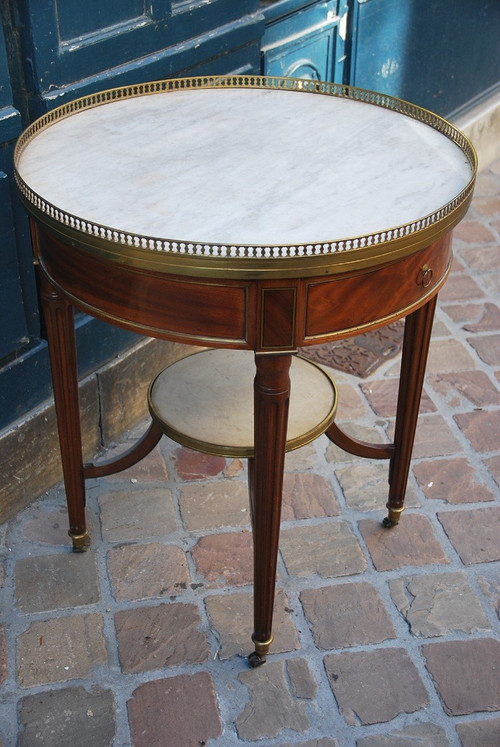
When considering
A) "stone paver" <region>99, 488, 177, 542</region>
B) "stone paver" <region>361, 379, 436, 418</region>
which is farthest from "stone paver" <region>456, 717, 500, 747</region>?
"stone paver" <region>361, 379, 436, 418</region>

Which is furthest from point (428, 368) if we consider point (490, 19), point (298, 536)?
point (490, 19)

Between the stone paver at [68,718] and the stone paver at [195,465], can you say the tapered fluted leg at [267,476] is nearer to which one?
the stone paver at [68,718]

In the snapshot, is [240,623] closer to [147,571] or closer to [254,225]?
[147,571]

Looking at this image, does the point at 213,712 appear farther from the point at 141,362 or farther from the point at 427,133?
the point at 427,133

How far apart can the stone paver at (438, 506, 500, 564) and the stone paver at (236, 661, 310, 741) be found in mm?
658

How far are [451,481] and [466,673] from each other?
735 millimetres

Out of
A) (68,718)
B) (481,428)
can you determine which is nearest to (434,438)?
(481,428)

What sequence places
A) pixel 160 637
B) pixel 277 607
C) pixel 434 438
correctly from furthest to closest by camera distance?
pixel 434 438 < pixel 277 607 < pixel 160 637

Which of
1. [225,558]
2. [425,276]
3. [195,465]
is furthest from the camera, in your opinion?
[195,465]

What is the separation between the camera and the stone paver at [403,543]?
8.28ft

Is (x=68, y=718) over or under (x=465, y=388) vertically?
over

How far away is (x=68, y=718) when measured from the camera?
6.78 ft

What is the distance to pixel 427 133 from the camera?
2.13 m

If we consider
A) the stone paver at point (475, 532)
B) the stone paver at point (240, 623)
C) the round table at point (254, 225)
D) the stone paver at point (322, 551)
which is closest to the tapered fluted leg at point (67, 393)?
the round table at point (254, 225)
